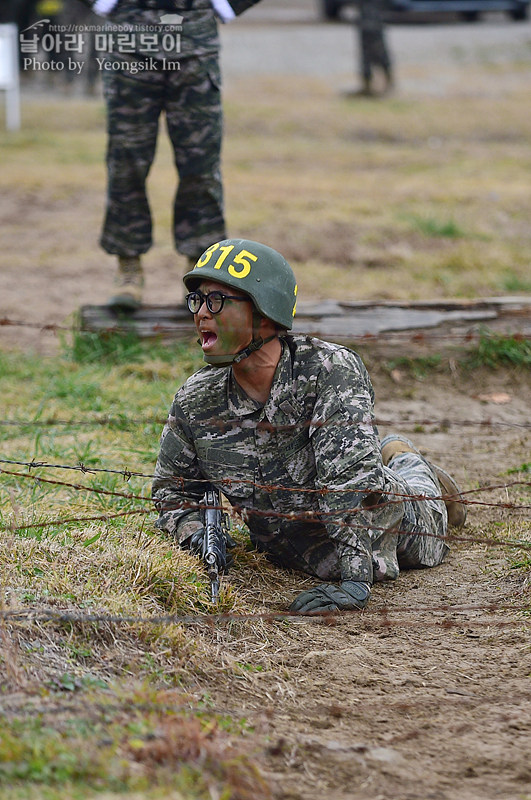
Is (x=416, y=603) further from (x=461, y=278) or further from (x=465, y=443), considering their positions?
(x=461, y=278)

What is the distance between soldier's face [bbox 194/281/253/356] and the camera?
11.4ft

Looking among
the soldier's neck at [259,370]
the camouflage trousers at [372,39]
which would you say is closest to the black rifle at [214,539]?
the soldier's neck at [259,370]

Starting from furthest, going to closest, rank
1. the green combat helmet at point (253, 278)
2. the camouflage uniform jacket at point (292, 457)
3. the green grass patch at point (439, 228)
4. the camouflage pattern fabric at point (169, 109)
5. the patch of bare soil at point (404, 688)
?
the green grass patch at point (439, 228)
the camouflage pattern fabric at point (169, 109)
the camouflage uniform jacket at point (292, 457)
the green combat helmet at point (253, 278)
the patch of bare soil at point (404, 688)

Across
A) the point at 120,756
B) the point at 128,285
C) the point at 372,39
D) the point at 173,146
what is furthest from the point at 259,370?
the point at 372,39

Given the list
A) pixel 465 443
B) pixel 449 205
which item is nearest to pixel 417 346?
pixel 465 443

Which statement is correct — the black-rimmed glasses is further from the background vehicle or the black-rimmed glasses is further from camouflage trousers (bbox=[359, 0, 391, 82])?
the background vehicle

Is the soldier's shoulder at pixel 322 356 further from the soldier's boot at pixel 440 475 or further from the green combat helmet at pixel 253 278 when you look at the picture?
the soldier's boot at pixel 440 475

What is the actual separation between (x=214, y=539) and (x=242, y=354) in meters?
0.64

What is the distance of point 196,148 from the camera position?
583 centimetres

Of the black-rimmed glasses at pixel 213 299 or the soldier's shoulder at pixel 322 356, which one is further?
the soldier's shoulder at pixel 322 356

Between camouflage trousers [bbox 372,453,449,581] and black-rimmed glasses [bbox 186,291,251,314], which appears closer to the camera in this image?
black-rimmed glasses [bbox 186,291,251,314]

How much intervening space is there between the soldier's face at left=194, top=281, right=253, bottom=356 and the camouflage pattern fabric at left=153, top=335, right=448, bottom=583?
Result: 0.65 ft

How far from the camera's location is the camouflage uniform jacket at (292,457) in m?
3.54

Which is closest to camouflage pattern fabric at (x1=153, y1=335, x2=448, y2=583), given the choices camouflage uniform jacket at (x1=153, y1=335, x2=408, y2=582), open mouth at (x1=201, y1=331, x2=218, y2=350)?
camouflage uniform jacket at (x1=153, y1=335, x2=408, y2=582)
